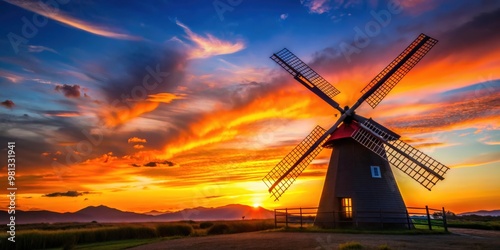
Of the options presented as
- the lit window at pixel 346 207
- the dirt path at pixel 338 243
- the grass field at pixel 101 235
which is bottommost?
the grass field at pixel 101 235

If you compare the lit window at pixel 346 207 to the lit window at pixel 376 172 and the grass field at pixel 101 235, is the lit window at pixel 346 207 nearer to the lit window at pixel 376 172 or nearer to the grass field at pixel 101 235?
the lit window at pixel 376 172

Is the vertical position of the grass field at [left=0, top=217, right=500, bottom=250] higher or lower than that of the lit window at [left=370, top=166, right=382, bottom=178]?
lower

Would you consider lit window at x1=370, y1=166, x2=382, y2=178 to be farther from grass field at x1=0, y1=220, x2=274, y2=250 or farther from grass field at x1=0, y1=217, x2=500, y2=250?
grass field at x1=0, y1=220, x2=274, y2=250

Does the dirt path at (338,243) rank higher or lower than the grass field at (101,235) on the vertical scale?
higher

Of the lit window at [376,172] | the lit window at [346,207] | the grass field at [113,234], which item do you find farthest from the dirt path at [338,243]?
the lit window at [376,172]

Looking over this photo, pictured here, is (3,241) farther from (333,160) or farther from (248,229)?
(333,160)

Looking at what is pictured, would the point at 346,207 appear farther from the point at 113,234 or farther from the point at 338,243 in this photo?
the point at 113,234

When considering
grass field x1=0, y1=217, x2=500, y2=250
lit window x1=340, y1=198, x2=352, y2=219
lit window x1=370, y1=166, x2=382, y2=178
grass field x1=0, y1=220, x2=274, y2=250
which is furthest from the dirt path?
lit window x1=370, y1=166, x2=382, y2=178

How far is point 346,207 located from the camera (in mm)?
25797

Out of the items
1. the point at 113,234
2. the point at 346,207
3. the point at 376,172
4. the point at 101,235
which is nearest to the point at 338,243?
the point at 346,207

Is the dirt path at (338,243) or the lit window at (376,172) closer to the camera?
the dirt path at (338,243)

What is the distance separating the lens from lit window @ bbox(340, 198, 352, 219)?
25.5m

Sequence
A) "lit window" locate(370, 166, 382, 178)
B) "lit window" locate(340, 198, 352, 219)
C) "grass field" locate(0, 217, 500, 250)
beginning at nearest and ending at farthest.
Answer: "grass field" locate(0, 217, 500, 250) → "lit window" locate(340, 198, 352, 219) → "lit window" locate(370, 166, 382, 178)

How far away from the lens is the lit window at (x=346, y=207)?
83.7 ft
